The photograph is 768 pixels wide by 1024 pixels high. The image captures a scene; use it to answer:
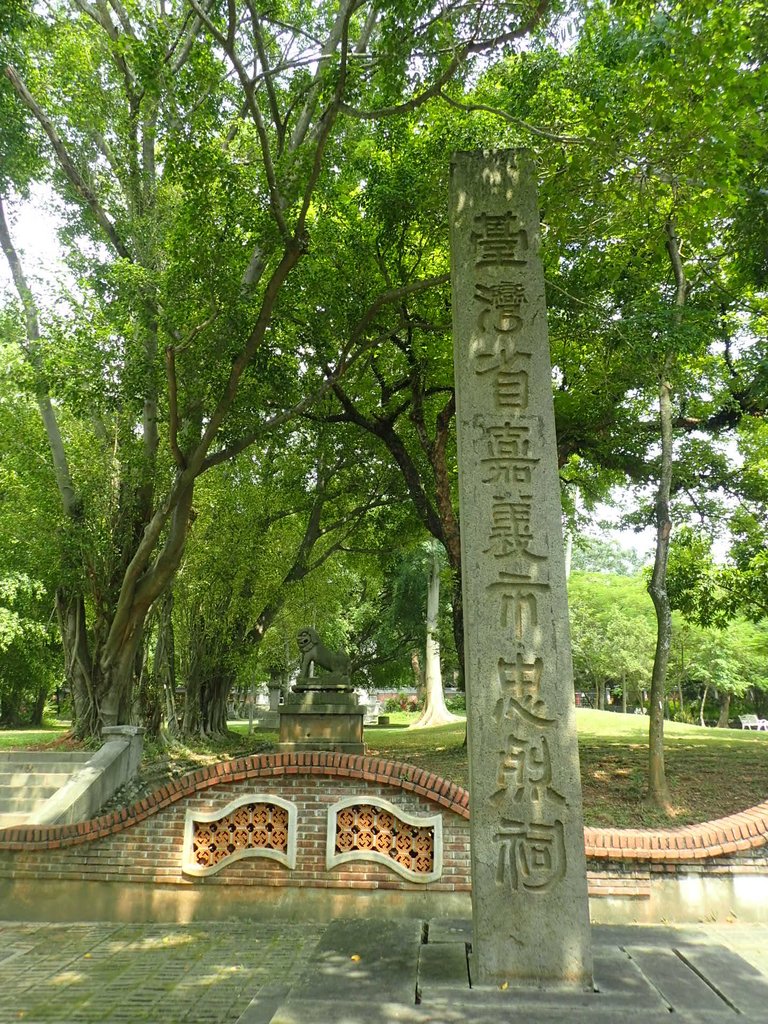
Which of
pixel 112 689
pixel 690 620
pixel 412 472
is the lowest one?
pixel 112 689

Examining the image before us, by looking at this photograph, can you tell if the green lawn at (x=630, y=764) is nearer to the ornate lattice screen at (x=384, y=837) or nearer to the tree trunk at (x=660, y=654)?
the tree trunk at (x=660, y=654)

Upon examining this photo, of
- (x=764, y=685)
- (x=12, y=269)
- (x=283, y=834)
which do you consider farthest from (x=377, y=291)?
(x=764, y=685)

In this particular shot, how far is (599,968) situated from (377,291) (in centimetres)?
925

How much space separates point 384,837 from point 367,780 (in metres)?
0.47

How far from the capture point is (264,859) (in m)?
6.07

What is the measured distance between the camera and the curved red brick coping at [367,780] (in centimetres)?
571

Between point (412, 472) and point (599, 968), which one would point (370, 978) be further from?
point (412, 472)

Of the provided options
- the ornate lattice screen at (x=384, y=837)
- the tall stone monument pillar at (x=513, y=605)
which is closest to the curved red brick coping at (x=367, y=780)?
the ornate lattice screen at (x=384, y=837)

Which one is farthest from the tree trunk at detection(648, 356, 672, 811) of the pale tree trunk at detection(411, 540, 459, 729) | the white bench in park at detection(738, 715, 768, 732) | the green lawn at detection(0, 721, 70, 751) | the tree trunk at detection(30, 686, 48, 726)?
the tree trunk at detection(30, 686, 48, 726)

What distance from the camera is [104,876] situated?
6.10 m

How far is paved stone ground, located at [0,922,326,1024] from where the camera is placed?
4266 mm

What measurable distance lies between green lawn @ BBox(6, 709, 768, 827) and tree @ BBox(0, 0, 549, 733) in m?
3.15

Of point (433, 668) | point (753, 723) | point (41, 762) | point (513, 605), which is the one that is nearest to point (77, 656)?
A: point (41, 762)

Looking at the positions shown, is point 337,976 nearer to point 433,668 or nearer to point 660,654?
point 660,654
